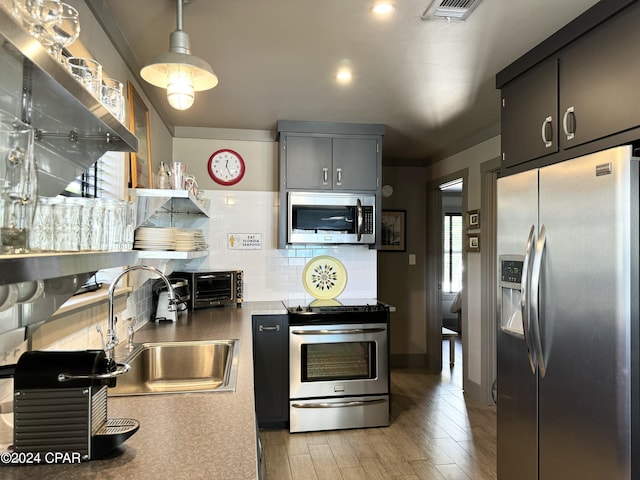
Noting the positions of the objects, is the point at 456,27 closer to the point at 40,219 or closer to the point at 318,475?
the point at 40,219

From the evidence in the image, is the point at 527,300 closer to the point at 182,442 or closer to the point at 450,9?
the point at 450,9

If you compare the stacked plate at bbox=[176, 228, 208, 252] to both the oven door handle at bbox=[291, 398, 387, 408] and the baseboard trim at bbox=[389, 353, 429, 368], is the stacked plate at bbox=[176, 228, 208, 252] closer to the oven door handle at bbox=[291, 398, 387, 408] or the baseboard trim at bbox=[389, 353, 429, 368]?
the oven door handle at bbox=[291, 398, 387, 408]

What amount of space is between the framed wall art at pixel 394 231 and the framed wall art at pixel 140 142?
2933 mm

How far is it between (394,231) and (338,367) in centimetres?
220

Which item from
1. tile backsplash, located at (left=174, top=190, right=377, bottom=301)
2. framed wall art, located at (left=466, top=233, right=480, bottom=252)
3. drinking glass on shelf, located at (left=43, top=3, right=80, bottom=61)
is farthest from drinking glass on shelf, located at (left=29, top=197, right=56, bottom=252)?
framed wall art, located at (left=466, top=233, right=480, bottom=252)

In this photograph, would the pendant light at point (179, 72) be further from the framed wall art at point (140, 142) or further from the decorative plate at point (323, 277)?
the decorative plate at point (323, 277)

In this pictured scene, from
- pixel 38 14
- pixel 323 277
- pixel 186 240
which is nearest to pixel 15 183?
pixel 38 14

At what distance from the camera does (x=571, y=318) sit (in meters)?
1.89

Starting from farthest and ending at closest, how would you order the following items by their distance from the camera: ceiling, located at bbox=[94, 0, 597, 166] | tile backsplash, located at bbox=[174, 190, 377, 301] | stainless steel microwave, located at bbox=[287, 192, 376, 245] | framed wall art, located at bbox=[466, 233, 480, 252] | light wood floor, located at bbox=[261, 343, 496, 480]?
1. framed wall art, located at bbox=[466, 233, 480, 252]
2. tile backsplash, located at bbox=[174, 190, 377, 301]
3. stainless steel microwave, located at bbox=[287, 192, 376, 245]
4. light wood floor, located at bbox=[261, 343, 496, 480]
5. ceiling, located at bbox=[94, 0, 597, 166]

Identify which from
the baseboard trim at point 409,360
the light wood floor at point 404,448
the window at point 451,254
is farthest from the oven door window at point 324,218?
the window at point 451,254

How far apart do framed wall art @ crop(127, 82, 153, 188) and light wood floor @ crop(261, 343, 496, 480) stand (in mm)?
1946

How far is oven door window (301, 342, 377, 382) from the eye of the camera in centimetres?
339

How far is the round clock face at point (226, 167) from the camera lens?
3.98 metres

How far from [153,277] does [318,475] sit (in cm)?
168
